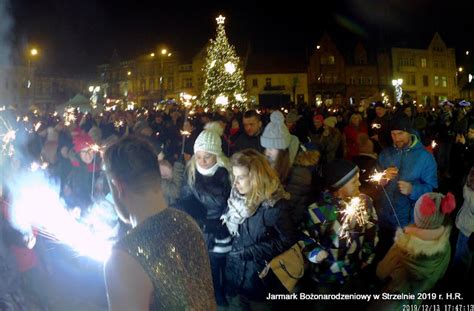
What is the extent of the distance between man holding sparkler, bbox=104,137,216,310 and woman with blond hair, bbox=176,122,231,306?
2706 millimetres

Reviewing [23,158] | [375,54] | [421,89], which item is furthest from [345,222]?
[421,89]

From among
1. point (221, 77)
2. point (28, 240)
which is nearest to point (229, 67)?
point (221, 77)

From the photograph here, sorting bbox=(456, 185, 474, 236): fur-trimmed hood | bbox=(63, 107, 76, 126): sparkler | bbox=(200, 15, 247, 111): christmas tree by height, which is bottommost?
bbox=(456, 185, 474, 236): fur-trimmed hood

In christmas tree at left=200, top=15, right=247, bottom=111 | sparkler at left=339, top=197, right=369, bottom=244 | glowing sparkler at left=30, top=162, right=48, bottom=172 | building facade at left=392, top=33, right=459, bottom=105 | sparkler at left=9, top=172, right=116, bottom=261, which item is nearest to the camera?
sparkler at left=339, top=197, right=369, bottom=244

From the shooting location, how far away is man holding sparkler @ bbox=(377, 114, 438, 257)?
561cm

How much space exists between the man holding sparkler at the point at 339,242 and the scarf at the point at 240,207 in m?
0.34

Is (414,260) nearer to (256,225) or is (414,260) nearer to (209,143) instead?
(256,225)

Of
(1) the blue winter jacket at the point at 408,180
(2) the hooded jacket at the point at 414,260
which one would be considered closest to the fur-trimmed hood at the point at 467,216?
(1) the blue winter jacket at the point at 408,180

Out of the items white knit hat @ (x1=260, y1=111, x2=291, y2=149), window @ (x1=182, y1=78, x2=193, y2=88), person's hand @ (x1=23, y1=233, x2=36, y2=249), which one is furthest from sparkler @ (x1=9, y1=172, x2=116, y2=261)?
window @ (x1=182, y1=78, x2=193, y2=88)

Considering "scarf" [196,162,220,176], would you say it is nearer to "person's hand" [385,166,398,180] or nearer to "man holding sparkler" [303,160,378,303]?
"man holding sparkler" [303,160,378,303]

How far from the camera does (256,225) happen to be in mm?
4531

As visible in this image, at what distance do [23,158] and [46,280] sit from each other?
2.49 meters

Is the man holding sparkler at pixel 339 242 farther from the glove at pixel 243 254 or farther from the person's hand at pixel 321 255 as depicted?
the glove at pixel 243 254

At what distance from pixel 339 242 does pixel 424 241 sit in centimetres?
74
